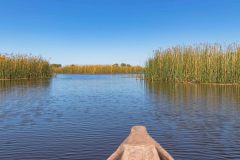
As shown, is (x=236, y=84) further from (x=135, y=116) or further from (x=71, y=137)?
(x=71, y=137)

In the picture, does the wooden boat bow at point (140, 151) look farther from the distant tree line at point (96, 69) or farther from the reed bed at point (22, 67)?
the distant tree line at point (96, 69)

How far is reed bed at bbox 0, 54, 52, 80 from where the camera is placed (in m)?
45.3

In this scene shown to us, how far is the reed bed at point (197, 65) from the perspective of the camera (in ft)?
108

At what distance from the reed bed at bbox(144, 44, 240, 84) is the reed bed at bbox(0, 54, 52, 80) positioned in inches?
675

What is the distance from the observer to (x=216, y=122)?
1415cm

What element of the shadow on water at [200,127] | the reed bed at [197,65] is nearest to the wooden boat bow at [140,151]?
the shadow on water at [200,127]

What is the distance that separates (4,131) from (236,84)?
2521 centimetres

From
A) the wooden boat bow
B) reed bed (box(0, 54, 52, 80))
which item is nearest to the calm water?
the wooden boat bow

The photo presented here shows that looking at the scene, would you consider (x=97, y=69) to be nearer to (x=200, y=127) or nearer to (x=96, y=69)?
Answer: (x=96, y=69)

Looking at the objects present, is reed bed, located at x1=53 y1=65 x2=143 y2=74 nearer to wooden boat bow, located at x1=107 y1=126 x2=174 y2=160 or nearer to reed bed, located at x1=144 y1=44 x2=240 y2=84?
reed bed, located at x1=144 y1=44 x2=240 y2=84

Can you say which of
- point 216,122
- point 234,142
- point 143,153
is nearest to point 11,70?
point 216,122

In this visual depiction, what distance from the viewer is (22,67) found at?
157ft

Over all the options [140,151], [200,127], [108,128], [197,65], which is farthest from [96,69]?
[140,151]

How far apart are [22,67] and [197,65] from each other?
24.2m
